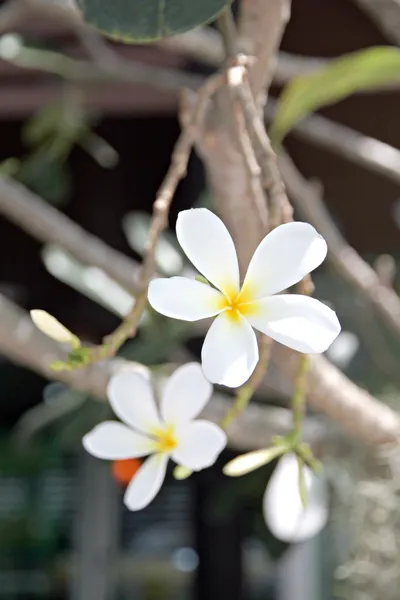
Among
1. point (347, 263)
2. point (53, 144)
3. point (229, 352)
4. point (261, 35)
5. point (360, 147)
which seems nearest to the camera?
point (229, 352)

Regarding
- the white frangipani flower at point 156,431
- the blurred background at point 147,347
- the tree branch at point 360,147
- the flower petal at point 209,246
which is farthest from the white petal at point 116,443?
the tree branch at point 360,147

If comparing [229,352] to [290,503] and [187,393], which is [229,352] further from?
[290,503]

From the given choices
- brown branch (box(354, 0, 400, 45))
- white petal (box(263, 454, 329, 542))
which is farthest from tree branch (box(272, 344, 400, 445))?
brown branch (box(354, 0, 400, 45))

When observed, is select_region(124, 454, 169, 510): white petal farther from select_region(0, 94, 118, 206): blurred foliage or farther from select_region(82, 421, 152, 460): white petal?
select_region(0, 94, 118, 206): blurred foliage

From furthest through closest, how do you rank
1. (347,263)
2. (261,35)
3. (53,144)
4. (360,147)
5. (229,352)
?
1. (53,144)
2. (360,147)
3. (347,263)
4. (261,35)
5. (229,352)

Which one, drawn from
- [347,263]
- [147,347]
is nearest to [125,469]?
[147,347]

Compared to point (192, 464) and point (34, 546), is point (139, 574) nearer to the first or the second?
point (34, 546)

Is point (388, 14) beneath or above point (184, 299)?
above
